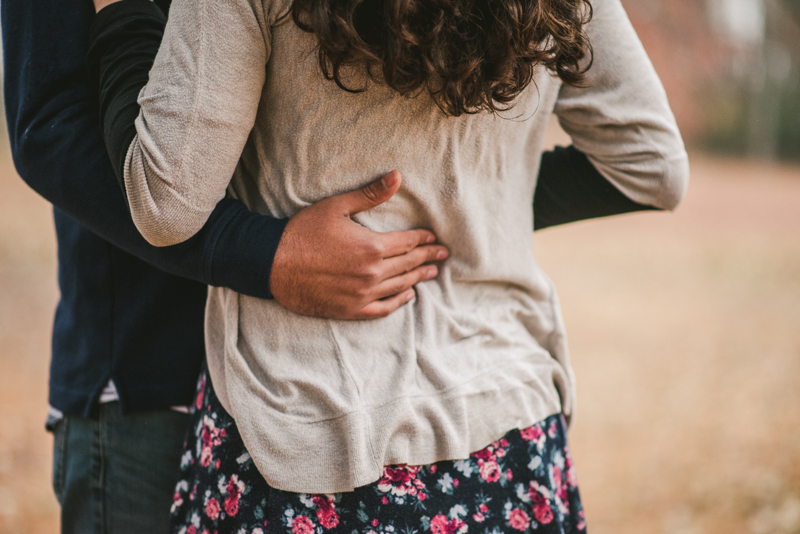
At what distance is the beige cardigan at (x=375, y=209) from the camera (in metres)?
0.81

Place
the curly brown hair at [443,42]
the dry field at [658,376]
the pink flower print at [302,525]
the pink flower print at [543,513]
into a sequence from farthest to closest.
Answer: the dry field at [658,376], the pink flower print at [543,513], the pink flower print at [302,525], the curly brown hair at [443,42]

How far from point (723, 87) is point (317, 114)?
74.1 ft

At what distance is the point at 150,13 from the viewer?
3.12 feet

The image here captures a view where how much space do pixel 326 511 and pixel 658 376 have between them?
4055mm

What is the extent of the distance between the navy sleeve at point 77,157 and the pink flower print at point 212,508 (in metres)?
0.33

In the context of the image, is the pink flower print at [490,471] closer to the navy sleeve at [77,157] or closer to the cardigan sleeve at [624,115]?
the navy sleeve at [77,157]

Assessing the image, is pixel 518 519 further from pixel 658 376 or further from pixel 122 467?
pixel 658 376

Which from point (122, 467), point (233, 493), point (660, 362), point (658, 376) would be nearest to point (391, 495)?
point (233, 493)

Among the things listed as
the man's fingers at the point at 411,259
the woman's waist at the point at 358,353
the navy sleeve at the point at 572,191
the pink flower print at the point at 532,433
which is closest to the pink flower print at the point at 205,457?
the woman's waist at the point at 358,353

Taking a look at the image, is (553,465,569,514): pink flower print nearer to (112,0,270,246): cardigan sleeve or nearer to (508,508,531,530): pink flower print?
(508,508,531,530): pink flower print

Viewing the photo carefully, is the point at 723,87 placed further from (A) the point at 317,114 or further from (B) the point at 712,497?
(A) the point at 317,114

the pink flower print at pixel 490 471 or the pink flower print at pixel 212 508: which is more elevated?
the pink flower print at pixel 490 471

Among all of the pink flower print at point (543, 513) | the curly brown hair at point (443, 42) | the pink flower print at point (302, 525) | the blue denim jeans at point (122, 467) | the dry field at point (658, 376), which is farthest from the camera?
the dry field at point (658, 376)

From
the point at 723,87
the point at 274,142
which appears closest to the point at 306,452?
the point at 274,142
